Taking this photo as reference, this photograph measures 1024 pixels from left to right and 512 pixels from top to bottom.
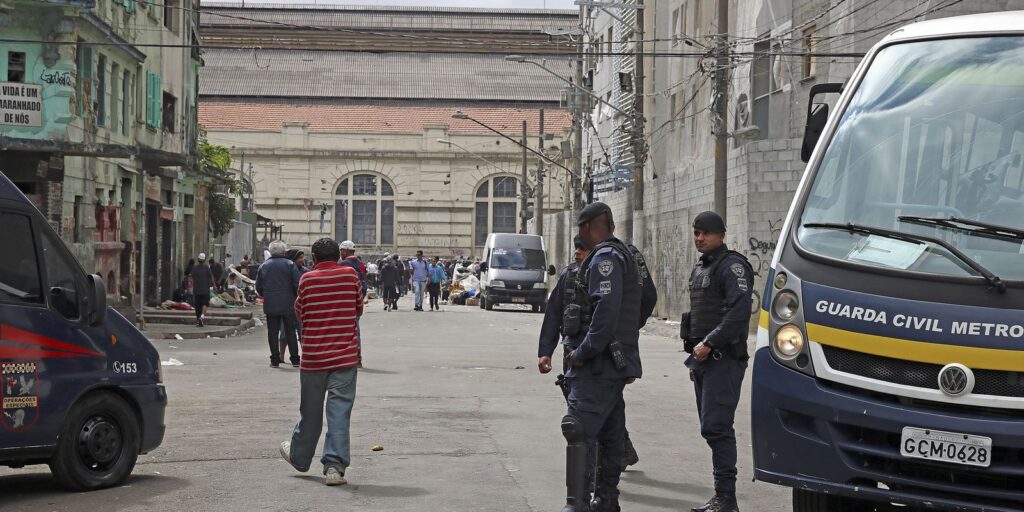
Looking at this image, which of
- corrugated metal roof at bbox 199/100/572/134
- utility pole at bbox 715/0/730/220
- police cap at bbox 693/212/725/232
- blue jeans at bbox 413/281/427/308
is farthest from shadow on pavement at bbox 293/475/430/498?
corrugated metal roof at bbox 199/100/572/134

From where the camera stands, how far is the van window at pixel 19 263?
8.84m

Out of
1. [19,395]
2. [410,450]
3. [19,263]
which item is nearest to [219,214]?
[410,450]

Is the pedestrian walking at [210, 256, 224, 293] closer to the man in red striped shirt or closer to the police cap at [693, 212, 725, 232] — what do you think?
the man in red striped shirt

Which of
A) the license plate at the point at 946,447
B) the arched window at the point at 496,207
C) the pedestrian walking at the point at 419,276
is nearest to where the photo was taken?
the license plate at the point at 946,447

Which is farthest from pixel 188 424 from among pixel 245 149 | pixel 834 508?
pixel 245 149

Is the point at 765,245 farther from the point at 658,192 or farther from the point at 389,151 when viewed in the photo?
the point at 389,151

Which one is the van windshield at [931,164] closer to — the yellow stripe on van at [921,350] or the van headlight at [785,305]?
the van headlight at [785,305]

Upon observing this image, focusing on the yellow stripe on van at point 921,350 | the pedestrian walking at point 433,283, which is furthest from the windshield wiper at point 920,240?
the pedestrian walking at point 433,283

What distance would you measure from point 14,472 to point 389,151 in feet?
257

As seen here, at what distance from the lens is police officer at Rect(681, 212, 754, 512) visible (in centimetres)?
838

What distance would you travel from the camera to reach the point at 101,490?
9.35 metres

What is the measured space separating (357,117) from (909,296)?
85.4 meters

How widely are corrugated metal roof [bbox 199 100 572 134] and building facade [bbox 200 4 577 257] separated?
0.35 feet

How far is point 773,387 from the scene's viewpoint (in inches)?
256
